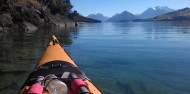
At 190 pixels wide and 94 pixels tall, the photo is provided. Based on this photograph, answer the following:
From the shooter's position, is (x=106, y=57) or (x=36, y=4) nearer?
(x=106, y=57)

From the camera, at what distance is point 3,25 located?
36.8m

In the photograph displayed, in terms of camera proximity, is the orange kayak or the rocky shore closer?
the orange kayak

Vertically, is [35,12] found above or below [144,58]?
above

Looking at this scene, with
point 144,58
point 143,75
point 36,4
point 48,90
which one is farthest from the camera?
point 36,4

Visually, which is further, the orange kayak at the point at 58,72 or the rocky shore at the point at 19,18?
the rocky shore at the point at 19,18

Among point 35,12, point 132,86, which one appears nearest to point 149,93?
point 132,86

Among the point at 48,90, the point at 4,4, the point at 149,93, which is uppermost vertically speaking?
the point at 4,4

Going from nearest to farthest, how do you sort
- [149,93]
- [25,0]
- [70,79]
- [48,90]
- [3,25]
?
1. [48,90]
2. [70,79]
3. [149,93]
4. [3,25]
5. [25,0]

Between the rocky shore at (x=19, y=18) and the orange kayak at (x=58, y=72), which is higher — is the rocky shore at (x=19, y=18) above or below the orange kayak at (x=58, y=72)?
above

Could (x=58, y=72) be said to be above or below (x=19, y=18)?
below

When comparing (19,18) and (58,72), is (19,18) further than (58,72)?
Yes

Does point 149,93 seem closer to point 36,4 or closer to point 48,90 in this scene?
point 48,90

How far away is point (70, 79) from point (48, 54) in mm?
3350

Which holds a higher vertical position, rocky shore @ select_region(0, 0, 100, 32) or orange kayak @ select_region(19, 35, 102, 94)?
rocky shore @ select_region(0, 0, 100, 32)
